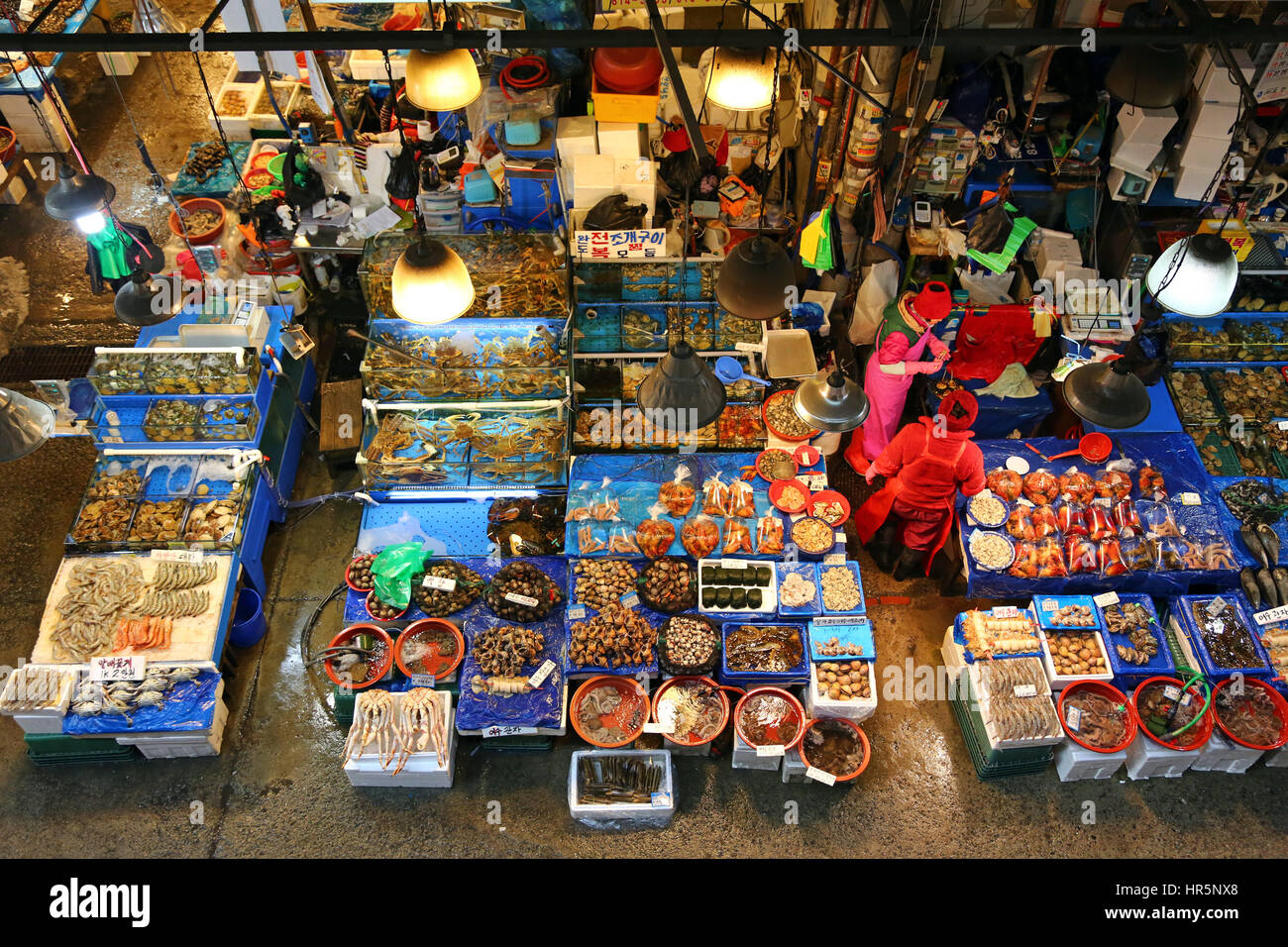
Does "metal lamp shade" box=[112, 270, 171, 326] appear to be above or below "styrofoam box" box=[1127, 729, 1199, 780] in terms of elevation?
above

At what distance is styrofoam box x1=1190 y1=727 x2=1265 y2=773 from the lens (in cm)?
735

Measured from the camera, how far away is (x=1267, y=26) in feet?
17.7

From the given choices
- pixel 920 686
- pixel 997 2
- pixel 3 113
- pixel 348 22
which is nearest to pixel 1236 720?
pixel 920 686

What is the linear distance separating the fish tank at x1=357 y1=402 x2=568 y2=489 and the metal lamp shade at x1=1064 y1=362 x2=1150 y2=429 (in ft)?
13.4

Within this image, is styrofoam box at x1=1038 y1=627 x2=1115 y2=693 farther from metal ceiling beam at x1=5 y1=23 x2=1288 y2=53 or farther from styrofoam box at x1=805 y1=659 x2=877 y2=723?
metal ceiling beam at x1=5 y1=23 x2=1288 y2=53

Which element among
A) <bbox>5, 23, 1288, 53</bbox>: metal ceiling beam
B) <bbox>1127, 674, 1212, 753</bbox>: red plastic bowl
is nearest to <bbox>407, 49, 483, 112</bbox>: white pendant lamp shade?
<bbox>5, 23, 1288, 53</bbox>: metal ceiling beam

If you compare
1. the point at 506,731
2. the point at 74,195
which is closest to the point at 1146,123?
the point at 506,731

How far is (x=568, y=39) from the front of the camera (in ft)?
18.1

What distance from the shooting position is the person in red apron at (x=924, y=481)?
7.79 m

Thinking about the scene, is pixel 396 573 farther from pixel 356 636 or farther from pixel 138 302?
pixel 138 302

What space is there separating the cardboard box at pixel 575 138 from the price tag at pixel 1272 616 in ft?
21.7

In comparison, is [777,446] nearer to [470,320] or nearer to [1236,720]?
[470,320]

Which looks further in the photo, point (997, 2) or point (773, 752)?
point (997, 2)

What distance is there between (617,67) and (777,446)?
337 centimetres
